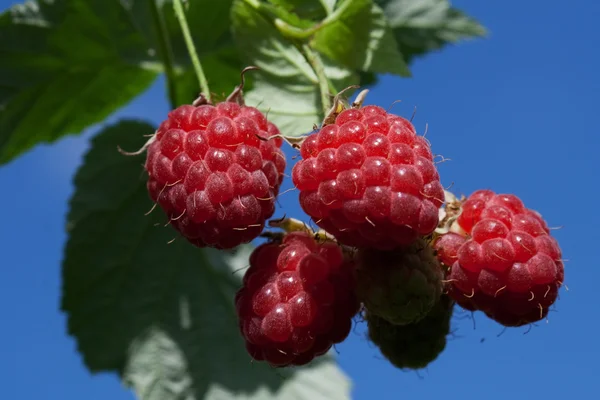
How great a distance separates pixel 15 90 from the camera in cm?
260

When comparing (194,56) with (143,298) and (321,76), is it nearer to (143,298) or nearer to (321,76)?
(321,76)

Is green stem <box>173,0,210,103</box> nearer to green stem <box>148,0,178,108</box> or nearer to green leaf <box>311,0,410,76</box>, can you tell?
green leaf <box>311,0,410,76</box>

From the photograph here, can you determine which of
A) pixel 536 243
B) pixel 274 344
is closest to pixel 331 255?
pixel 274 344

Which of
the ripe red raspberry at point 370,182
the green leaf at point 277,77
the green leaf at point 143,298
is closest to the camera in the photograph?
the ripe red raspberry at point 370,182

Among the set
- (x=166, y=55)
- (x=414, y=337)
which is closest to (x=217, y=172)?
(x=414, y=337)

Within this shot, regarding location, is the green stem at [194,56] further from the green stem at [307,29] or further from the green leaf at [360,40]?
the green leaf at [360,40]

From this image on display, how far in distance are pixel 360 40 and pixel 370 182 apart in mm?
778

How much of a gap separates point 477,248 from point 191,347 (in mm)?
1329

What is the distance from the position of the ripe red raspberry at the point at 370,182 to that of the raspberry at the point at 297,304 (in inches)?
5.7

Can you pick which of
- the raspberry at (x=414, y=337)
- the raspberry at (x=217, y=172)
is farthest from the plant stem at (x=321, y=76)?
the raspberry at (x=414, y=337)

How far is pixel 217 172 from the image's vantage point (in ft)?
5.38

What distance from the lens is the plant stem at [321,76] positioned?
1.83m

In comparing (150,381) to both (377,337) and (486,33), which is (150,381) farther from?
(486,33)

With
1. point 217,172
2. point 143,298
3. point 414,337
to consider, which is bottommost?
point 143,298
